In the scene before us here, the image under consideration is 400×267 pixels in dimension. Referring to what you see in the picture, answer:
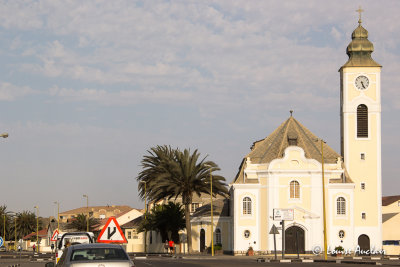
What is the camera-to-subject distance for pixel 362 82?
7731 cm

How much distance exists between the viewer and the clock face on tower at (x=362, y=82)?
77.2 meters

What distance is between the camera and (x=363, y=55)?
7844cm

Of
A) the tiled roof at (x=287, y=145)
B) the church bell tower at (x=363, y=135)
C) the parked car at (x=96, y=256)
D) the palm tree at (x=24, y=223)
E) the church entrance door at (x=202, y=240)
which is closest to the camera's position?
the parked car at (x=96, y=256)

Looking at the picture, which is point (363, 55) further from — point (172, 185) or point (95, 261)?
point (95, 261)

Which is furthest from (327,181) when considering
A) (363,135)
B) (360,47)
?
(360,47)

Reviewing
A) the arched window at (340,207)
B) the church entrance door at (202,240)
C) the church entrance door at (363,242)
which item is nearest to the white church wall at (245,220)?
the arched window at (340,207)

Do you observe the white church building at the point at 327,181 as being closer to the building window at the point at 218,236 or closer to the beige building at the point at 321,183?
the beige building at the point at 321,183

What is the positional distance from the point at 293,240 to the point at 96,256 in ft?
189

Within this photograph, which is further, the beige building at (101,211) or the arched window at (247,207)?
the beige building at (101,211)

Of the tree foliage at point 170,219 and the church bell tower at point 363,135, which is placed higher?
the church bell tower at point 363,135

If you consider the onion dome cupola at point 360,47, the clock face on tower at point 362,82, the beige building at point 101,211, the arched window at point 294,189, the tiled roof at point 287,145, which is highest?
the onion dome cupola at point 360,47

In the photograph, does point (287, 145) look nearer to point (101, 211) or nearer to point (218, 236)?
point (218, 236)

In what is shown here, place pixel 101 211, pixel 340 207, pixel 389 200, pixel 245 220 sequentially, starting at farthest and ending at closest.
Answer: pixel 101 211 < pixel 389 200 < pixel 245 220 < pixel 340 207

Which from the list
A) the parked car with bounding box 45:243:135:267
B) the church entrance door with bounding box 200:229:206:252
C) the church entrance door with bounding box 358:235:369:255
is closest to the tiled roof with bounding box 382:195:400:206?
the church entrance door with bounding box 358:235:369:255
